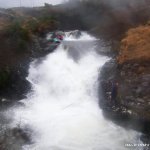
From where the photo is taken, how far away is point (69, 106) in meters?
22.3

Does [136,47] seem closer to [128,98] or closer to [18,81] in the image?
[128,98]

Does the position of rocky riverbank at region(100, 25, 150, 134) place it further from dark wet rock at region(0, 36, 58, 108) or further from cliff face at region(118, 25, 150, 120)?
dark wet rock at region(0, 36, 58, 108)

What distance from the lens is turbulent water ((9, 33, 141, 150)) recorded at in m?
18.3

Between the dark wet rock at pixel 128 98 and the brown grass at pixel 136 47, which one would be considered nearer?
the dark wet rock at pixel 128 98

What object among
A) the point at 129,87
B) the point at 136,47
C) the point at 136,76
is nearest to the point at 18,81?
the point at 129,87

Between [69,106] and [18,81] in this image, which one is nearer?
[69,106]

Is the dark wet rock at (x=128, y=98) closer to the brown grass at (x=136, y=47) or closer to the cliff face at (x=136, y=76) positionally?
the cliff face at (x=136, y=76)

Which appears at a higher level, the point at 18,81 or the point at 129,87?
the point at 18,81

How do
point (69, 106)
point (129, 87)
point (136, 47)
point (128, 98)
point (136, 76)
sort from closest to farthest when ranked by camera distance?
point (128, 98)
point (129, 87)
point (136, 76)
point (69, 106)
point (136, 47)

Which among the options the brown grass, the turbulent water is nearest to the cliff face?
the brown grass

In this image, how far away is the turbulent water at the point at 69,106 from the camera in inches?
719

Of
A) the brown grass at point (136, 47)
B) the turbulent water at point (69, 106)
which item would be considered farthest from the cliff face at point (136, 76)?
the turbulent water at point (69, 106)

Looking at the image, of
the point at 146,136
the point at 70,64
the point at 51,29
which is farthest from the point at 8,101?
the point at 51,29

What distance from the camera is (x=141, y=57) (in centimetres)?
2309
